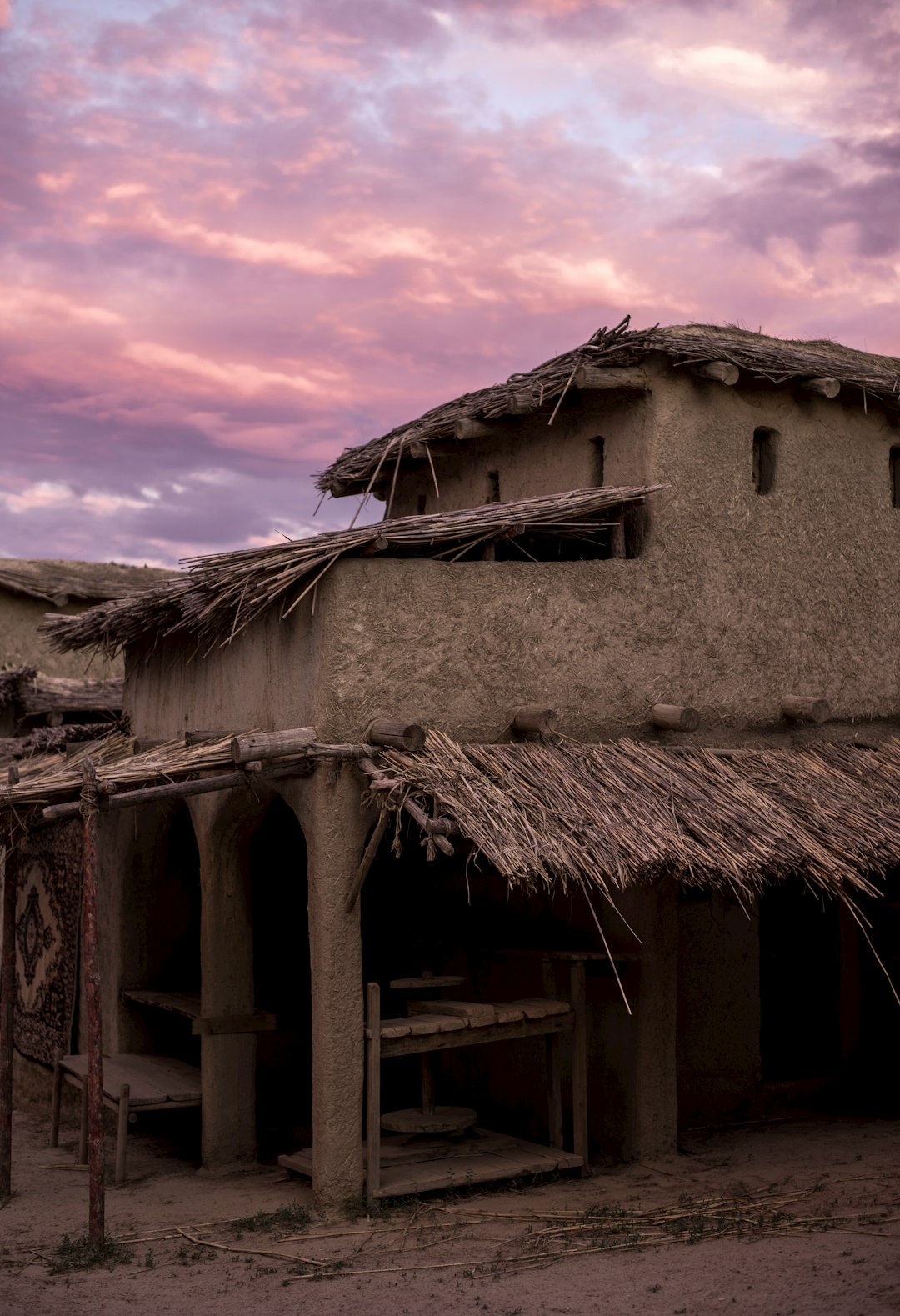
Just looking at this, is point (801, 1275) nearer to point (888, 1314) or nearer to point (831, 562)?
point (888, 1314)

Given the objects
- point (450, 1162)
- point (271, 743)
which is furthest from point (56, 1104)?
point (271, 743)

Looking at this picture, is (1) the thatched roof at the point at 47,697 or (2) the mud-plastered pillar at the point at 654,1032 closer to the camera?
(2) the mud-plastered pillar at the point at 654,1032

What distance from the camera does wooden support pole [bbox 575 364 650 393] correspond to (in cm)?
1025

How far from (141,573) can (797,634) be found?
14.4 m

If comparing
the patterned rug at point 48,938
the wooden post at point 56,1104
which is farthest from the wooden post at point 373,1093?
the patterned rug at point 48,938

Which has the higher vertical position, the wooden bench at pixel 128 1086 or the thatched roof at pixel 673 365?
the thatched roof at pixel 673 365

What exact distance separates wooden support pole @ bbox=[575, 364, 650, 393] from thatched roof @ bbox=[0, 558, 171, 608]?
1021 centimetres

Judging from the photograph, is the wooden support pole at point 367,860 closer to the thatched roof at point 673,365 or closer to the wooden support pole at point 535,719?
the wooden support pole at point 535,719

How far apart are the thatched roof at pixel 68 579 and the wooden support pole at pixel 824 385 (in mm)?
10746

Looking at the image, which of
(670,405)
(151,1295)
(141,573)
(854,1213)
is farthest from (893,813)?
(141,573)

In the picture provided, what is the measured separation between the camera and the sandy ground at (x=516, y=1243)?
7281 mm

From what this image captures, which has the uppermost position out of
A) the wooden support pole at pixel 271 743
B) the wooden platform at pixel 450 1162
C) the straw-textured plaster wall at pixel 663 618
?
the straw-textured plaster wall at pixel 663 618

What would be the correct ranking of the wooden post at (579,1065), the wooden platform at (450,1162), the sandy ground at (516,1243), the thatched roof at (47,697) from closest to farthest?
the sandy ground at (516,1243) → the wooden platform at (450,1162) → the wooden post at (579,1065) → the thatched roof at (47,697)

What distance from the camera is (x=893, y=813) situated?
9742mm
